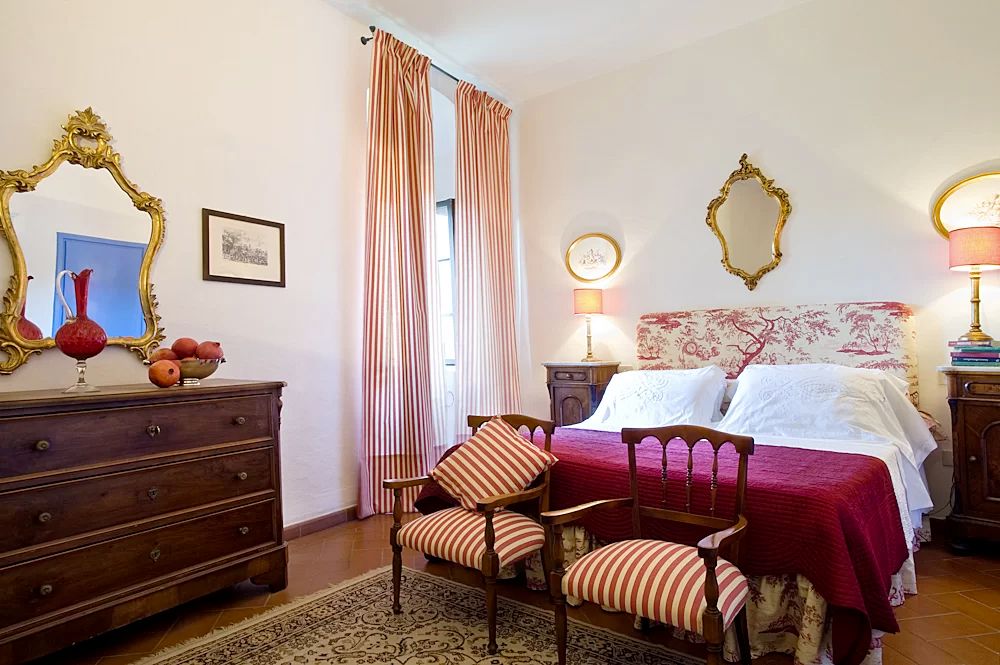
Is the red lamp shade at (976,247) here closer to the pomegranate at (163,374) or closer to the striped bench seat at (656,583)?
the striped bench seat at (656,583)

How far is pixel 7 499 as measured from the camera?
1.99 m

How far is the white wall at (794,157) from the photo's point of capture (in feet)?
11.5

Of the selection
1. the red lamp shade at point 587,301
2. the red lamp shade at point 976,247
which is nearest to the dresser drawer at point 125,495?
the red lamp shade at point 587,301

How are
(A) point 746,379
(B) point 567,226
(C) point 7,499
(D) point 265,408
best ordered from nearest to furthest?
(C) point 7,499 → (D) point 265,408 → (A) point 746,379 → (B) point 567,226

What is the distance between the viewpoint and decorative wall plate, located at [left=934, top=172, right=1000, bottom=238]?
11.0 feet

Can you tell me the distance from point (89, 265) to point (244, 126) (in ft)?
4.06

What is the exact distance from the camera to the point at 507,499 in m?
2.30

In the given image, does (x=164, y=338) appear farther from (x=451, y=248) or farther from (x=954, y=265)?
(x=954, y=265)

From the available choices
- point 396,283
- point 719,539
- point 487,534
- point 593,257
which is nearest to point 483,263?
point 593,257

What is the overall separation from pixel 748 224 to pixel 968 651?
9.51ft

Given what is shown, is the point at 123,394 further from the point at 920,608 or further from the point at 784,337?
the point at 784,337

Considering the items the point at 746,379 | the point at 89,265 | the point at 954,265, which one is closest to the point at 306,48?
the point at 89,265

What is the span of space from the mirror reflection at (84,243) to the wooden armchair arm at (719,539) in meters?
2.74

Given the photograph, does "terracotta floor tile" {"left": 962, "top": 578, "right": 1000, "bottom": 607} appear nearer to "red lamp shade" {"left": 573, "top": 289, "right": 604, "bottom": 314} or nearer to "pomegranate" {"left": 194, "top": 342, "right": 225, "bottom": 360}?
"red lamp shade" {"left": 573, "top": 289, "right": 604, "bottom": 314}
